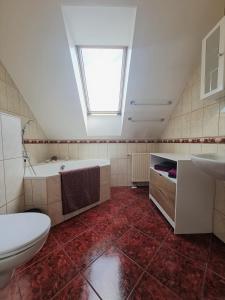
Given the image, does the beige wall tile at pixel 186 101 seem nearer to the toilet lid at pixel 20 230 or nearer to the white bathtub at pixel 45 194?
the white bathtub at pixel 45 194

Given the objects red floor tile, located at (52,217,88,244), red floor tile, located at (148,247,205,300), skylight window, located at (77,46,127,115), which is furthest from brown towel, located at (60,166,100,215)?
skylight window, located at (77,46,127,115)

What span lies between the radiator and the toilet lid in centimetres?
204

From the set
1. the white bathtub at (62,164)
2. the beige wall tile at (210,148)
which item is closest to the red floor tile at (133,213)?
the white bathtub at (62,164)

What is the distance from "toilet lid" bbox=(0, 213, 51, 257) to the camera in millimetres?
698

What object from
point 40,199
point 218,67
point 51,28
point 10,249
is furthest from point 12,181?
point 218,67

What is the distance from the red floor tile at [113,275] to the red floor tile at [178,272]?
150 mm

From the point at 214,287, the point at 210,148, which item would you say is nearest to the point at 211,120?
the point at 210,148

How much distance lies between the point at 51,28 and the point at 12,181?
154 cm

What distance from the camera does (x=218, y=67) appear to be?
1.26 m

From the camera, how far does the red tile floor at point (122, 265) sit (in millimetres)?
919

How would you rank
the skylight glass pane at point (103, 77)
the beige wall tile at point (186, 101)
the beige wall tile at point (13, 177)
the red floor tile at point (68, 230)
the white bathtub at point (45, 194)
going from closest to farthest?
the beige wall tile at point (13, 177) < the red floor tile at point (68, 230) < the white bathtub at point (45, 194) < the beige wall tile at point (186, 101) < the skylight glass pane at point (103, 77)

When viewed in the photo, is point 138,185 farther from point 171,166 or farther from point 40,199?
point 40,199

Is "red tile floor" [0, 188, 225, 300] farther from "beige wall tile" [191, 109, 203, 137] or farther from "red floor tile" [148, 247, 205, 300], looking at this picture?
"beige wall tile" [191, 109, 203, 137]

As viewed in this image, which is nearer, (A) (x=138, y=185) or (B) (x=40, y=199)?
(B) (x=40, y=199)
